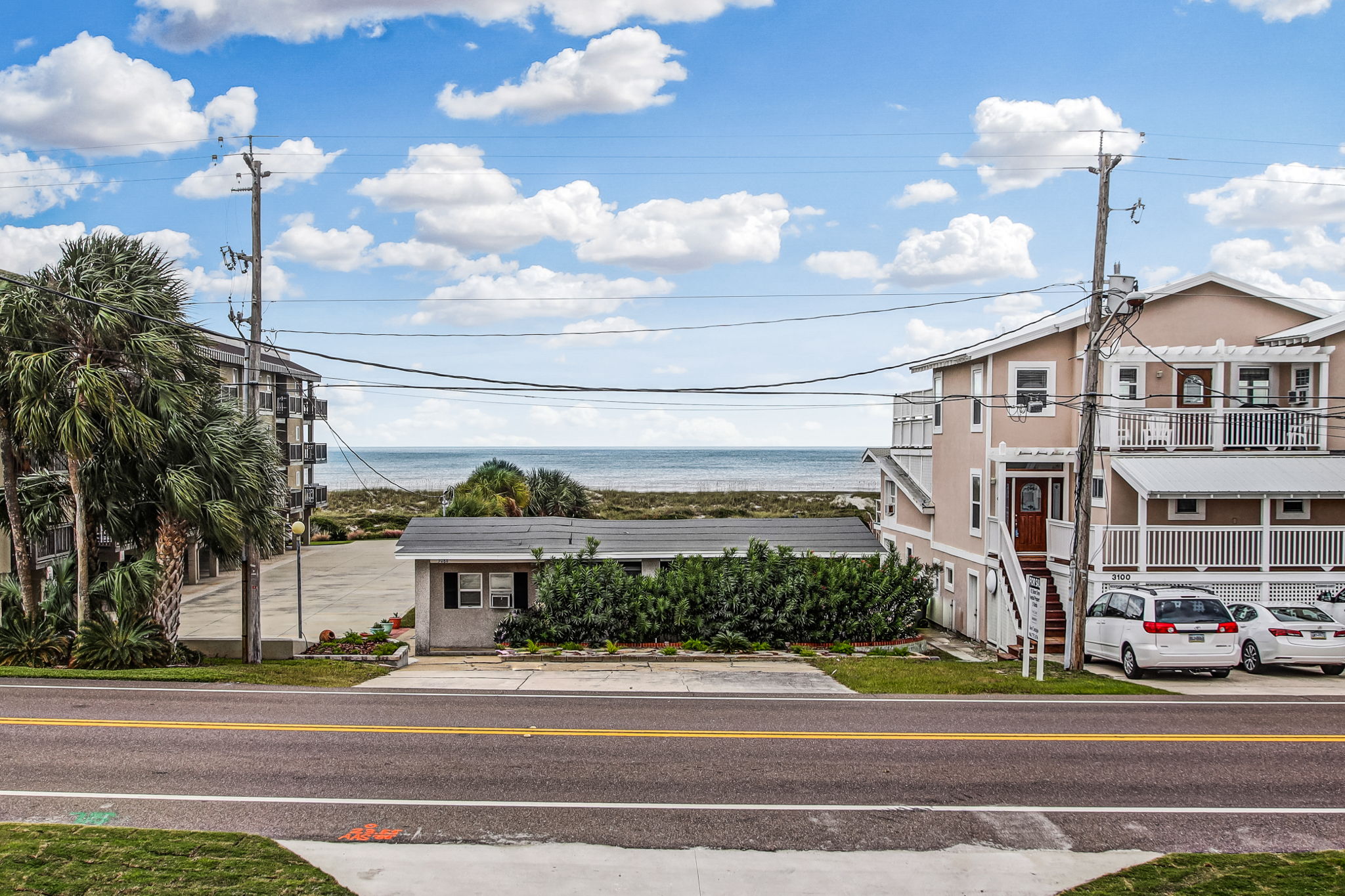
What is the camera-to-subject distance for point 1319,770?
1159cm

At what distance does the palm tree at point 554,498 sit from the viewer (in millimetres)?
42312

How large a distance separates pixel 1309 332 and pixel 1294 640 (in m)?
9.13

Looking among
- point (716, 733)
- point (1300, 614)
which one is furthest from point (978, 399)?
point (716, 733)

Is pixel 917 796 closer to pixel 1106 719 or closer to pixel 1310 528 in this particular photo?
pixel 1106 719

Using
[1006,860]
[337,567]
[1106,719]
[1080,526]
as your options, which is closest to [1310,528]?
[1080,526]

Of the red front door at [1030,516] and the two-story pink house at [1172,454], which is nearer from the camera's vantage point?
the two-story pink house at [1172,454]

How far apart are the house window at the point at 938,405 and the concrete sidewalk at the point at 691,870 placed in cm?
2043

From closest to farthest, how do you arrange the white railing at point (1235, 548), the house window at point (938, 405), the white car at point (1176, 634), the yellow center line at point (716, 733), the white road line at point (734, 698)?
the yellow center line at point (716, 733)
the white road line at point (734, 698)
the white car at point (1176, 634)
the white railing at point (1235, 548)
the house window at point (938, 405)

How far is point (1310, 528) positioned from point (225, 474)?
2447 cm

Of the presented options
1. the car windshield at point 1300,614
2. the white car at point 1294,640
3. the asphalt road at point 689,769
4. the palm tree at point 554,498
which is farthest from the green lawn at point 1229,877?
the palm tree at point 554,498

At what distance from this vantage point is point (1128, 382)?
24422 mm

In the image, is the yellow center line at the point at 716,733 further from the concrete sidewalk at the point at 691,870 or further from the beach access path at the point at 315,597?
the beach access path at the point at 315,597

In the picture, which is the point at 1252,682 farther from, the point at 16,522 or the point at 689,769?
the point at 16,522

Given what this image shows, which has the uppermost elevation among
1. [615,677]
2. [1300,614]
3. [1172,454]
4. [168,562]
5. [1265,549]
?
[1172,454]
